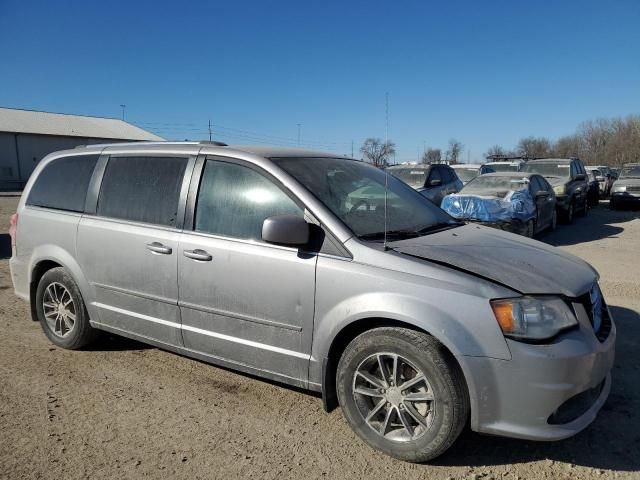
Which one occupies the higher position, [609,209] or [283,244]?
[283,244]

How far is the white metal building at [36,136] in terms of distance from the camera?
136ft

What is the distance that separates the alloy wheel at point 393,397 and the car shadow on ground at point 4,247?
27.2 ft

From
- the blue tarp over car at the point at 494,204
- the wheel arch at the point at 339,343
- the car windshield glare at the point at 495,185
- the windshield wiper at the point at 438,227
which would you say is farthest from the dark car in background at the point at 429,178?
the wheel arch at the point at 339,343

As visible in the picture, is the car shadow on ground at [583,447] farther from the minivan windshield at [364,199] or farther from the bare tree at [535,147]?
the bare tree at [535,147]

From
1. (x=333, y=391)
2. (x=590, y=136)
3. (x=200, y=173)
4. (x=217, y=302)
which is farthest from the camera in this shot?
(x=590, y=136)

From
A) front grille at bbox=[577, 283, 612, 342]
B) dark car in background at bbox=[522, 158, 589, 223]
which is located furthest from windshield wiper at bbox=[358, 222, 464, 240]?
dark car in background at bbox=[522, 158, 589, 223]

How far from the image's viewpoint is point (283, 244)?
3.04 meters

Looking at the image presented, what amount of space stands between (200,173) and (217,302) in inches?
37.8

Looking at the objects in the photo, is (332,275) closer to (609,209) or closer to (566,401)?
(566,401)

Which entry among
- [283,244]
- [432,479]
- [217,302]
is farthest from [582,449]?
[217,302]

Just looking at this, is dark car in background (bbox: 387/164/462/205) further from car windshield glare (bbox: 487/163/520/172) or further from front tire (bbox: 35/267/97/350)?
front tire (bbox: 35/267/97/350)

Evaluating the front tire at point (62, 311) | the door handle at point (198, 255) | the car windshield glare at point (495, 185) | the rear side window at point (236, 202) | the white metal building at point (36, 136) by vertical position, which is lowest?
the front tire at point (62, 311)

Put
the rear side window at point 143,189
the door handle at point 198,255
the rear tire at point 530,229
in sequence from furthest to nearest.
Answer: the rear tire at point 530,229, the rear side window at point 143,189, the door handle at point 198,255

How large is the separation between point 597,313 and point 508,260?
2.14 feet
